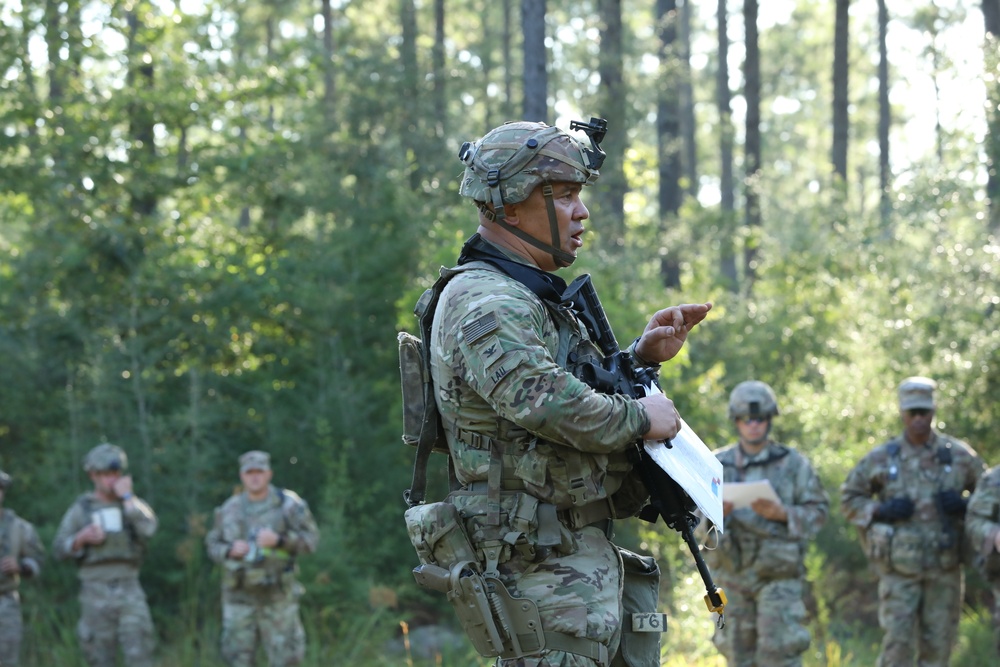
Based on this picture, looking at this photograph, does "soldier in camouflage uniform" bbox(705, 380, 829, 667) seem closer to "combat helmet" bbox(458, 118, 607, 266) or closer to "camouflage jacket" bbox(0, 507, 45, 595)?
"combat helmet" bbox(458, 118, 607, 266)

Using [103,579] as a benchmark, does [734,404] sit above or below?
above

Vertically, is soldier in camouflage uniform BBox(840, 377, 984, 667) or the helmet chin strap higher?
the helmet chin strap

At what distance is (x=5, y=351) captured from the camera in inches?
560

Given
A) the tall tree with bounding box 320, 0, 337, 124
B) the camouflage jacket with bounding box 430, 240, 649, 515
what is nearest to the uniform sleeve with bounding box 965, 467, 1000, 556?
the camouflage jacket with bounding box 430, 240, 649, 515

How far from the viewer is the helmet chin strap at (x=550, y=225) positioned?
4328 mm

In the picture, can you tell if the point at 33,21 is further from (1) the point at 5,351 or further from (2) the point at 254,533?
(2) the point at 254,533

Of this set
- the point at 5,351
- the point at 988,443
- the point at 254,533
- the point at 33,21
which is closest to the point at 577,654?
the point at 254,533

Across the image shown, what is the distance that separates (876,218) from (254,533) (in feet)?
41.8

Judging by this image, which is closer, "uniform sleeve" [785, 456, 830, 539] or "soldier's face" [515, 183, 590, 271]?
"soldier's face" [515, 183, 590, 271]

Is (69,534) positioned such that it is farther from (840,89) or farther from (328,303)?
(840,89)

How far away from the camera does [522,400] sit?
3883mm

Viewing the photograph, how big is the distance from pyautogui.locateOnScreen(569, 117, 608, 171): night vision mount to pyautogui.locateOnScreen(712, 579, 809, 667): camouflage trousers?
16.6ft

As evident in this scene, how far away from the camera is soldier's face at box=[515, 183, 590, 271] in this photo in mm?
4352

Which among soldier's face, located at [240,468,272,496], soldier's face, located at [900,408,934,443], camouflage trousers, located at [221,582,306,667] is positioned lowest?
camouflage trousers, located at [221,582,306,667]
